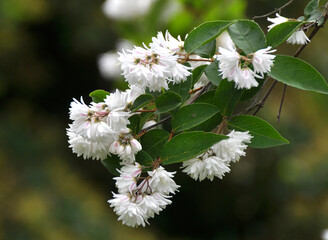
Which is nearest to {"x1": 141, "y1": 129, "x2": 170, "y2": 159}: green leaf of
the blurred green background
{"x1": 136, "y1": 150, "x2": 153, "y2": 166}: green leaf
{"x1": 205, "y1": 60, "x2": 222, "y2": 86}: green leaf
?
{"x1": 136, "y1": 150, "x2": 153, "y2": 166}: green leaf

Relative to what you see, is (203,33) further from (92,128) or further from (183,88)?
(92,128)

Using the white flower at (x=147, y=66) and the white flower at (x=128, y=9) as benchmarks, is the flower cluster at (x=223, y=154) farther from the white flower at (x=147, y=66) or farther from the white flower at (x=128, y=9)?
the white flower at (x=128, y=9)

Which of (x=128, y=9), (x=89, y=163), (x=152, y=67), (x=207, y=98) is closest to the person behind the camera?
(x=152, y=67)

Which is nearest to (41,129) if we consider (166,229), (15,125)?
(15,125)

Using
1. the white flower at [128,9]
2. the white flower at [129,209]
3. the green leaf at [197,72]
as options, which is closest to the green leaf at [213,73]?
the green leaf at [197,72]

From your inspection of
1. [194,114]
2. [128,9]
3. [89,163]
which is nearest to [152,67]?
[194,114]
